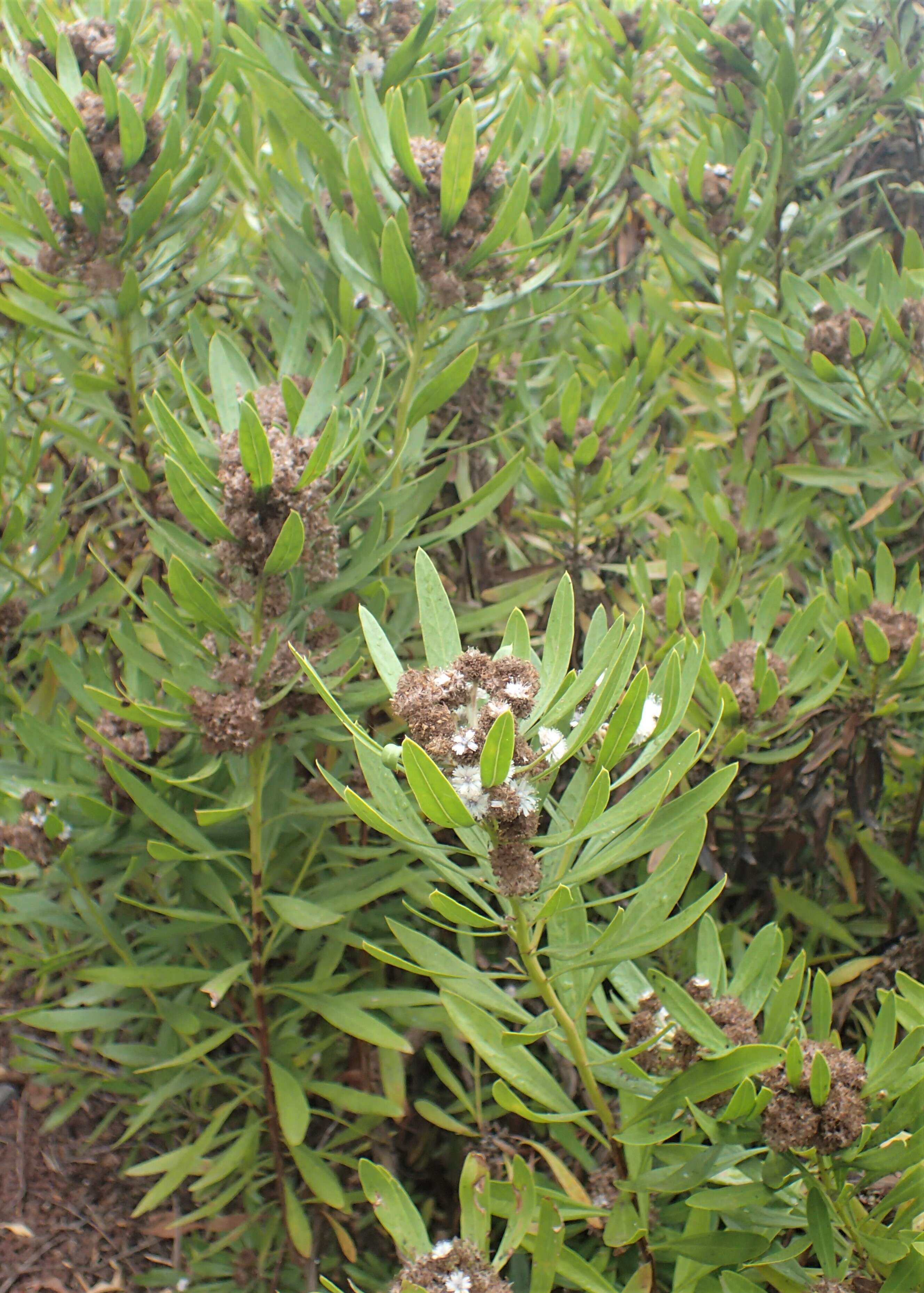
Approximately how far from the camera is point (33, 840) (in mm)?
1405

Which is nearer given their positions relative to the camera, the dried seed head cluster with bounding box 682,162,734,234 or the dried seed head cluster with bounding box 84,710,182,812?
the dried seed head cluster with bounding box 84,710,182,812

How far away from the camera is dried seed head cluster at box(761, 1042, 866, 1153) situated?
0.92 meters

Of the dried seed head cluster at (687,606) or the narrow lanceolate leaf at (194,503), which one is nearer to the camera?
the narrow lanceolate leaf at (194,503)

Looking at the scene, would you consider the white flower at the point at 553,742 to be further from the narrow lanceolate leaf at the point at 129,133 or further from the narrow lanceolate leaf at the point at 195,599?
the narrow lanceolate leaf at the point at 129,133

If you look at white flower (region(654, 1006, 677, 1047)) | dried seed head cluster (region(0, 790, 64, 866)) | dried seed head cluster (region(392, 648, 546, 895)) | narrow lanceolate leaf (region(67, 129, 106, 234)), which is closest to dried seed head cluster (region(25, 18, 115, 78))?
narrow lanceolate leaf (region(67, 129, 106, 234))

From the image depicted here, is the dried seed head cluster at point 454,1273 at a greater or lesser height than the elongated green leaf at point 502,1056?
lesser

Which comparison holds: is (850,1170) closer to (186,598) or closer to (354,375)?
(186,598)

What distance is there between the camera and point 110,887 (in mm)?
1393

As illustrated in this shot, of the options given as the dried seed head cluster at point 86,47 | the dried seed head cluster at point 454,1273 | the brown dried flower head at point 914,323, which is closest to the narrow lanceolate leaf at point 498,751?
the dried seed head cluster at point 454,1273

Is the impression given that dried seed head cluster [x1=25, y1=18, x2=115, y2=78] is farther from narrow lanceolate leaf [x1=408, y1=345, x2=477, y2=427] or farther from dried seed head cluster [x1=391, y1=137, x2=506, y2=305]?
narrow lanceolate leaf [x1=408, y1=345, x2=477, y2=427]

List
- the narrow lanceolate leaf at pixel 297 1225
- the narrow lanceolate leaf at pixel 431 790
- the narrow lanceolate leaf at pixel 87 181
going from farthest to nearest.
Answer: the narrow lanceolate leaf at pixel 297 1225 < the narrow lanceolate leaf at pixel 87 181 < the narrow lanceolate leaf at pixel 431 790

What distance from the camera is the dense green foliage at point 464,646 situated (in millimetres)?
962

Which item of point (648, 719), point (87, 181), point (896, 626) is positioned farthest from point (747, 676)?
point (87, 181)

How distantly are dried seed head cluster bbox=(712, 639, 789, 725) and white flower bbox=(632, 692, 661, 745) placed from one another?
32 cm
